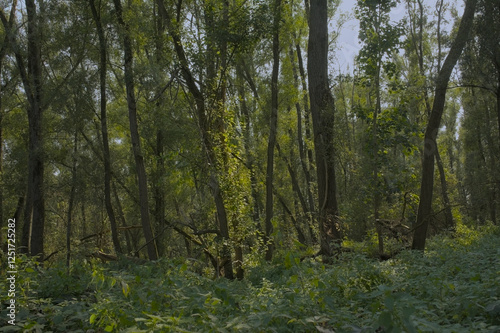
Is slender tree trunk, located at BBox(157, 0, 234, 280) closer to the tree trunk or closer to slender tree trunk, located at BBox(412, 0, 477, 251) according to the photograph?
the tree trunk

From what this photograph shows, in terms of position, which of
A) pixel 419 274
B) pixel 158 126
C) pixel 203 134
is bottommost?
pixel 419 274

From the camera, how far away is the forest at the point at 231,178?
3.71 meters

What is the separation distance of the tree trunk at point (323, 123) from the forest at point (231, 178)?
45 mm

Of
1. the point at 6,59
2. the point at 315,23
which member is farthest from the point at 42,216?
the point at 315,23

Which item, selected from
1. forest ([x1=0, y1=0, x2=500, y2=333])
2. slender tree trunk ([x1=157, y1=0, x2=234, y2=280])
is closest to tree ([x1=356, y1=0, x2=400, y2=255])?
forest ([x1=0, y1=0, x2=500, y2=333])

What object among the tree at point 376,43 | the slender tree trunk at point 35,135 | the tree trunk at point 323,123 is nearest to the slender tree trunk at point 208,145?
the tree trunk at point 323,123

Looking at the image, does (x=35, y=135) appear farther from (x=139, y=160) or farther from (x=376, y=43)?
(x=376, y=43)

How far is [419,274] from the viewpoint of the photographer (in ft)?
18.0

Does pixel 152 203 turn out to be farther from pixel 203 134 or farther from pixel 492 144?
pixel 492 144

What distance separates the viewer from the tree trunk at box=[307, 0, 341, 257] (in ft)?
34.6

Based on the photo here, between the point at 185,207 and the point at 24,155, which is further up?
the point at 24,155

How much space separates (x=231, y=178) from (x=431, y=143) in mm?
4925

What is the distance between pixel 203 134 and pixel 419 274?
722 centimetres

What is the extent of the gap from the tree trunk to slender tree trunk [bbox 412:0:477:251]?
6.35 feet
